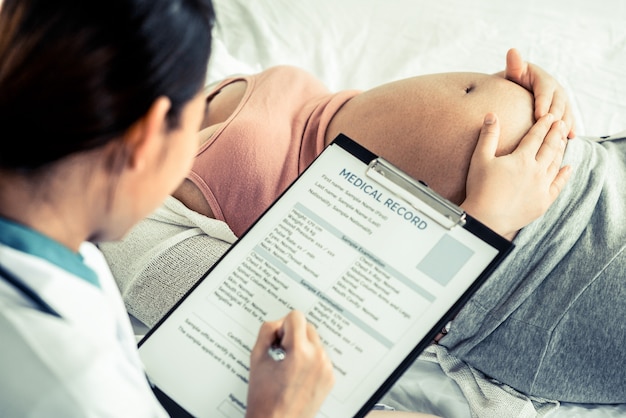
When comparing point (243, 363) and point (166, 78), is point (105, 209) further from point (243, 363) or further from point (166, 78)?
point (243, 363)

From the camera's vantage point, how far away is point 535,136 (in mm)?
881

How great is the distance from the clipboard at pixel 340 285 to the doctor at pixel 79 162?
109 mm

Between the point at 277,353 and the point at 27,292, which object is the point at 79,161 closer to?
the point at 27,292

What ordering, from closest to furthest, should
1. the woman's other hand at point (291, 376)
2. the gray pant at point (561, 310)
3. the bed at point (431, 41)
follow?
the woman's other hand at point (291, 376) < the gray pant at point (561, 310) < the bed at point (431, 41)

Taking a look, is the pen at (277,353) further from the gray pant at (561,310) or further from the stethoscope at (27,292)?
the gray pant at (561,310)

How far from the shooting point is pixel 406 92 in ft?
3.15

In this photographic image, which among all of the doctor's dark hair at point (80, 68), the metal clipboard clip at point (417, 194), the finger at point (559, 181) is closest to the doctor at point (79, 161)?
the doctor's dark hair at point (80, 68)

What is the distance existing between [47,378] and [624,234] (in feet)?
2.44

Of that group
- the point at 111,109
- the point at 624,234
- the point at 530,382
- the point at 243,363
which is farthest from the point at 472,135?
the point at 111,109

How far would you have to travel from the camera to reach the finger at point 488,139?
2.73 feet

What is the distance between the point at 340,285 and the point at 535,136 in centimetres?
41

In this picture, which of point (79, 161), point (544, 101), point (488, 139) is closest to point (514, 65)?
point (544, 101)

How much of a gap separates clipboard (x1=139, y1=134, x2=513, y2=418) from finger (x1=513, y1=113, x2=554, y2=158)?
0.26 metres

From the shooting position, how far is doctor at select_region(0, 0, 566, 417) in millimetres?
439
